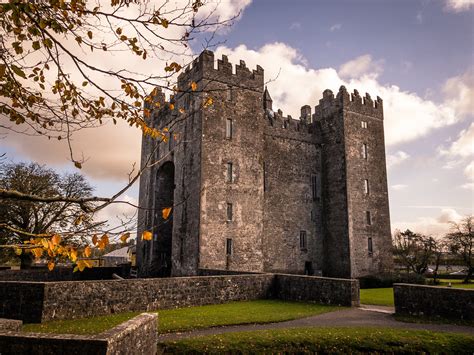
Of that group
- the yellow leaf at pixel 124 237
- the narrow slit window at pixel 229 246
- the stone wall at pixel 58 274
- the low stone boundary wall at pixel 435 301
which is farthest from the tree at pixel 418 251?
the yellow leaf at pixel 124 237

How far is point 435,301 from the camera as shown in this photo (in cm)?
1166

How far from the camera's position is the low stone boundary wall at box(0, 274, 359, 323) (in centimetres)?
1077

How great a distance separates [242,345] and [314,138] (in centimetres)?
2439

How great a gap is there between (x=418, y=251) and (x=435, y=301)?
33.3 metres

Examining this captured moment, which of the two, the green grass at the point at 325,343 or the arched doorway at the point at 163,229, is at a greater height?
the arched doorway at the point at 163,229

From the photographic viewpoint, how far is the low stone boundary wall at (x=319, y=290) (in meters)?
13.8

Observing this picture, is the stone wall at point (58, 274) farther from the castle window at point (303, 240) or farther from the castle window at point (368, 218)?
the castle window at point (368, 218)

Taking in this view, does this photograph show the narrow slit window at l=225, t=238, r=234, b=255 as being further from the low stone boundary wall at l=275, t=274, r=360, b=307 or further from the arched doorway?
the low stone boundary wall at l=275, t=274, r=360, b=307

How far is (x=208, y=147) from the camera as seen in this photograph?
23500 millimetres

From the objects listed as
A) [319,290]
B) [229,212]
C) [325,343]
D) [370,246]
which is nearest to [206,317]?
[325,343]

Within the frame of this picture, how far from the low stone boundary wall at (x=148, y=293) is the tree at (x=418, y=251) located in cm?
2825

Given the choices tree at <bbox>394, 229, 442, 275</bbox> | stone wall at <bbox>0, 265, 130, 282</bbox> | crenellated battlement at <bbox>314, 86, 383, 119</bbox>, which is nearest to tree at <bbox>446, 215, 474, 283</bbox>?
tree at <bbox>394, 229, 442, 275</bbox>

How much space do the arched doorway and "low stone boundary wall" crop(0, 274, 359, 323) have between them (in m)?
12.9

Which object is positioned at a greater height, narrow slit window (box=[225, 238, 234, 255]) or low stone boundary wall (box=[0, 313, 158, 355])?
narrow slit window (box=[225, 238, 234, 255])
